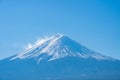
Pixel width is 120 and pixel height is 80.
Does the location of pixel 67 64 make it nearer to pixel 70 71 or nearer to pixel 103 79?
pixel 70 71

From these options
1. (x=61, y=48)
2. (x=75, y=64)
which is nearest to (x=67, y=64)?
(x=75, y=64)

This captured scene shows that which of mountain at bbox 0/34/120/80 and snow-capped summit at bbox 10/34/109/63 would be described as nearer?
mountain at bbox 0/34/120/80

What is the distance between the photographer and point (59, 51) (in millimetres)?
146125

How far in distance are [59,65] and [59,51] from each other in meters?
18.9

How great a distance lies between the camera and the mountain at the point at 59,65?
384 ft

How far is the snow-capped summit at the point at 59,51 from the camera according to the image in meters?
140

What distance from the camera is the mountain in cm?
11711

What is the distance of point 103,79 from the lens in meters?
106

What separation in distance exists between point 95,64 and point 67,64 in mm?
11762

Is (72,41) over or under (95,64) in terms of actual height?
over

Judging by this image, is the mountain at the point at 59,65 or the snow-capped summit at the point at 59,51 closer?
the mountain at the point at 59,65

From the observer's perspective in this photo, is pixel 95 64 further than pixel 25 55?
No

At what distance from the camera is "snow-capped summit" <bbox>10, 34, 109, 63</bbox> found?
459 feet

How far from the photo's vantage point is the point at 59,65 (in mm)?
127938
